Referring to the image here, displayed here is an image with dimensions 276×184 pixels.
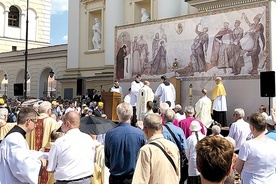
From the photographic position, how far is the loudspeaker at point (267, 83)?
587 inches

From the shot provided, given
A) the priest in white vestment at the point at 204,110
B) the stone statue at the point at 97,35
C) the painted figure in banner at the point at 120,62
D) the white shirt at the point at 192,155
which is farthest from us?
the stone statue at the point at 97,35

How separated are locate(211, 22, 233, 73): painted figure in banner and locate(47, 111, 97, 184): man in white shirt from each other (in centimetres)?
1364

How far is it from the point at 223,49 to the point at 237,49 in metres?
0.73

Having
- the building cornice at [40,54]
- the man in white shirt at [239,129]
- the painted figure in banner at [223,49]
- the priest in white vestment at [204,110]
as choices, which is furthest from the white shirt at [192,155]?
the building cornice at [40,54]

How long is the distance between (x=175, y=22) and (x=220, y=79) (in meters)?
5.05

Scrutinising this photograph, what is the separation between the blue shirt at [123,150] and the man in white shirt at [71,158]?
33 centimetres

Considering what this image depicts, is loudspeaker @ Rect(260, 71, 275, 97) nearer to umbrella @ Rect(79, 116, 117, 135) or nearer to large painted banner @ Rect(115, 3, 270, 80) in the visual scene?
large painted banner @ Rect(115, 3, 270, 80)

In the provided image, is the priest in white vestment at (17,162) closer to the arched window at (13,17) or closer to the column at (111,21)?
the column at (111,21)

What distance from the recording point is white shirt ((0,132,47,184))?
15.0 feet

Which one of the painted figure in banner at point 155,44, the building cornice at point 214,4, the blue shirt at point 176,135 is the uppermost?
the building cornice at point 214,4

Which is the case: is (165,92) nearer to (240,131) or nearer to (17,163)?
(240,131)

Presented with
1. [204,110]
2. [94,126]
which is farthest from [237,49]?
[94,126]

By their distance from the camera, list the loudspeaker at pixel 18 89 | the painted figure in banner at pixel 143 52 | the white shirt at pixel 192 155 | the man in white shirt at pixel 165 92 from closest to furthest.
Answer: the white shirt at pixel 192 155
the man in white shirt at pixel 165 92
the painted figure in banner at pixel 143 52
the loudspeaker at pixel 18 89

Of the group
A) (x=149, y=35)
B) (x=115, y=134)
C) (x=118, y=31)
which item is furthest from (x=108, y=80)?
(x=115, y=134)
